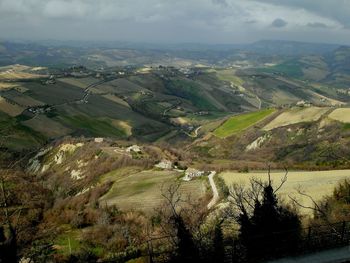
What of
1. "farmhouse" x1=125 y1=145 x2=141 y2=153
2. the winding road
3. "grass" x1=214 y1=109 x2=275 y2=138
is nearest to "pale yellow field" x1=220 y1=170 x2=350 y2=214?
the winding road

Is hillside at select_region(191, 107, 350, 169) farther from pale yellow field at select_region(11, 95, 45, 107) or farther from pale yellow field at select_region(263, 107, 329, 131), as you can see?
pale yellow field at select_region(11, 95, 45, 107)

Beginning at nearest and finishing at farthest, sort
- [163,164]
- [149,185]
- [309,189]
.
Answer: [309,189], [149,185], [163,164]

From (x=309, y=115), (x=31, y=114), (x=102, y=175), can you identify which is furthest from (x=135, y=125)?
(x=102, y=175)

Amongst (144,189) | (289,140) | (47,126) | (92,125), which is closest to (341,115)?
(289,140)

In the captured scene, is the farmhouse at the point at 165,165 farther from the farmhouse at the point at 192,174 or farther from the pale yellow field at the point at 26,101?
the pale yellow field at the point at 26,101

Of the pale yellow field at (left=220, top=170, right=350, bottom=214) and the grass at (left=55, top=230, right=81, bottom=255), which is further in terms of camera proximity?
the pale yellow field at (left=220, top=170, right=350, bottom=214)

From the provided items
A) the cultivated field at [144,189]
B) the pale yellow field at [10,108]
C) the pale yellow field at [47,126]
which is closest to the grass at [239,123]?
the pale yellow field at [47,126]

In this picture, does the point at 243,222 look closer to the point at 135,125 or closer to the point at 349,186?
the point at 349,186
